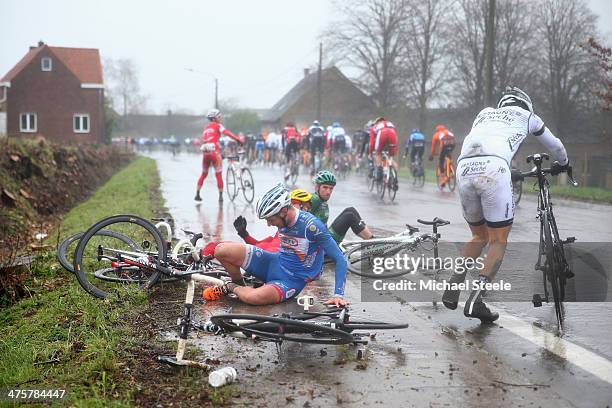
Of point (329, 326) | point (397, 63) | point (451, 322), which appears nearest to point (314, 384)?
point (329, 326)

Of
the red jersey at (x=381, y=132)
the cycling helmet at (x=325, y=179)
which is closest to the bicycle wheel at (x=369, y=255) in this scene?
the cycling helmet at (x=325, y=179)

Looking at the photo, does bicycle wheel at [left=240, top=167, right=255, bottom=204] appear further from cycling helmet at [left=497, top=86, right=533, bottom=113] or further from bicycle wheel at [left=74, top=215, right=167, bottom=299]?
cycling helmet at [left=497, top=86, right=533, bottom=113]

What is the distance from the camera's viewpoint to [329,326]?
17.9 feet

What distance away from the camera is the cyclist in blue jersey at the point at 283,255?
629cm

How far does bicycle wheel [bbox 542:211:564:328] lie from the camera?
629 cm

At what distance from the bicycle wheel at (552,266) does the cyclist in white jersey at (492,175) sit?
343 mm

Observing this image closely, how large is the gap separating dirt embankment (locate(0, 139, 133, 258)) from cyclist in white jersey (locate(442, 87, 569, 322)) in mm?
6170

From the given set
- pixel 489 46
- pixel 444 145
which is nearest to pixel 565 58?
pixel 489 46

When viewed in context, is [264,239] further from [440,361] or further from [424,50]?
[424,50]

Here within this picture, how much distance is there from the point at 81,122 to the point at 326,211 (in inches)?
2506

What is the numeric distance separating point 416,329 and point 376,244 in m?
2.56

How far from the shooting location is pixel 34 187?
57.2 feet

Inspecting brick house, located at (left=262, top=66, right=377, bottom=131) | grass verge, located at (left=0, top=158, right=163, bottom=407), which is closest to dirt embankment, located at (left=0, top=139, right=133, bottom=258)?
grass verge, located at (left=0, top=158, right=163, bottom=407)

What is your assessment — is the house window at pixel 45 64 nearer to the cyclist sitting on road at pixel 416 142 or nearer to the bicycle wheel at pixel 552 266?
the cyclist sitting on road at pixel 416 142
